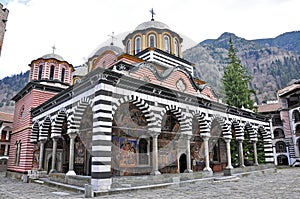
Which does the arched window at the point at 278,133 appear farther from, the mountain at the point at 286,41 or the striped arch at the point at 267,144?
the mountain at the point at 286,41

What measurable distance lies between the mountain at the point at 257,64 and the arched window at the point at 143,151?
6741cm

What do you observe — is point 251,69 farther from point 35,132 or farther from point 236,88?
point 35,132

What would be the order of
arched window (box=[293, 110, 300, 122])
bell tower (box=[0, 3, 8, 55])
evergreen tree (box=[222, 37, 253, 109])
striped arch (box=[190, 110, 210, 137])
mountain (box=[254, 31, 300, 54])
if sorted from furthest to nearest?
1. mountain (box=[254, 31, 300, 54])
2. arched window (box=[293, 110, 300, 122])
3. evergreen tree (box=[222, 37, 253, 109])
4. striped arch (box=[190, 110, 210, 137])
5. bell tower (box=[0, 3, 8, 55])

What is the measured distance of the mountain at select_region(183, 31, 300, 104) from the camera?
9038 cm

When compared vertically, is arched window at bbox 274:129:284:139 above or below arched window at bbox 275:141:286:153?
above

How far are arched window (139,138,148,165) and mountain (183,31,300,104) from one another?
6741cm

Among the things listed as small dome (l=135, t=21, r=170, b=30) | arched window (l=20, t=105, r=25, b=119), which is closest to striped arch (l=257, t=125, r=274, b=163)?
small dome (l=135, t=21, r=170, b=30)

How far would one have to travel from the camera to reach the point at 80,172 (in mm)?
13688

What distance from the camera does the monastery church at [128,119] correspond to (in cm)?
962

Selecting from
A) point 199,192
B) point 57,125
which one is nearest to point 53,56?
point 57,125

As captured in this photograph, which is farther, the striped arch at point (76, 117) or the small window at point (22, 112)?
the small window at point (22, 112)

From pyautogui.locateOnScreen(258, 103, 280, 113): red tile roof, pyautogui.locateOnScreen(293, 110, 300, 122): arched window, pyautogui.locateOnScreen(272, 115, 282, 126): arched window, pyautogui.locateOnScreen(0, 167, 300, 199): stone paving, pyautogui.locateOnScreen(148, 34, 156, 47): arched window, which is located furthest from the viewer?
pyautogui.locateOnScreen(258, 103, 280, 113): red tile roof

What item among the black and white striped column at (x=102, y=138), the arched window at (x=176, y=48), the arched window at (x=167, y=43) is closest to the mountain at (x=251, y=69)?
the arched window at (x=176, y=48)

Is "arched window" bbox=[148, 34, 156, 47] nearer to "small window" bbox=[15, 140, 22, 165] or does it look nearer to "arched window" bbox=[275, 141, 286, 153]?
"small window" bbox=[15, 140, 22, 165]
